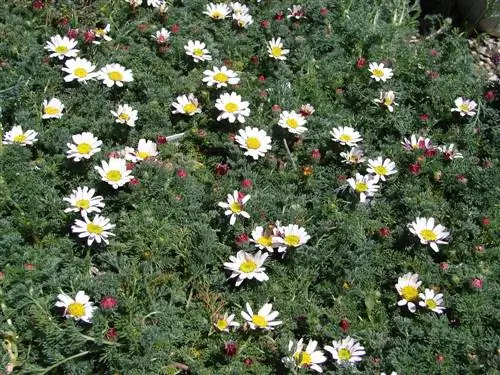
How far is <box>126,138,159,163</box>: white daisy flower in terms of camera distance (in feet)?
11.7

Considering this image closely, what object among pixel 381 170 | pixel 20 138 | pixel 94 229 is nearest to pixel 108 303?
pixel 94 229

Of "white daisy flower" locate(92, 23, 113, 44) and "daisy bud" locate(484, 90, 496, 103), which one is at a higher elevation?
"daisy bud" locate(484, 90, 496, 103)

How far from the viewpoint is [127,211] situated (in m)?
3.37

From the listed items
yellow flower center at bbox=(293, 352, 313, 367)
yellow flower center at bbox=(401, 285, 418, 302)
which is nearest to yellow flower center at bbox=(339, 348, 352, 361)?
yellow flower center at bbox=(293, 352, 313, 367)

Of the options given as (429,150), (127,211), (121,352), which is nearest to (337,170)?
(429,150)

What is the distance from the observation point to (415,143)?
12.5 ft

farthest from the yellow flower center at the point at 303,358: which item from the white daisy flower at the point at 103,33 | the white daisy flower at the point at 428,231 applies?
the white daisy flower at the point at 103,33

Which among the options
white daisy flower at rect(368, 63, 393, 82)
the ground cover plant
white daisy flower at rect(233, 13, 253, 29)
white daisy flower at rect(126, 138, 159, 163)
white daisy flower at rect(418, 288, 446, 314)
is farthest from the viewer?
white daisy flower at rect(233, 13, 253, 29)

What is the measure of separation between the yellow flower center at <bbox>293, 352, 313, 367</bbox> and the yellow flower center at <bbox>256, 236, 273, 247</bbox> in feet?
1.79

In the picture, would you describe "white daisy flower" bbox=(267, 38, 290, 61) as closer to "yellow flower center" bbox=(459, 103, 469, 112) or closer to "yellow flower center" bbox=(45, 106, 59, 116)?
"yellow flower center" bbox=(459, 103, 469, 112)

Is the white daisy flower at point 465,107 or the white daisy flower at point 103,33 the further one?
the white daisy flower at point 103,33

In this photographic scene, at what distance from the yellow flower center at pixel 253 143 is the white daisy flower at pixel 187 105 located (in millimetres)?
367

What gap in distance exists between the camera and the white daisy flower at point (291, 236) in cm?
323

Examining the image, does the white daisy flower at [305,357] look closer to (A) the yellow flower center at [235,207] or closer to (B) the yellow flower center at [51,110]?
(A) the yellow flower center at [235,207]
